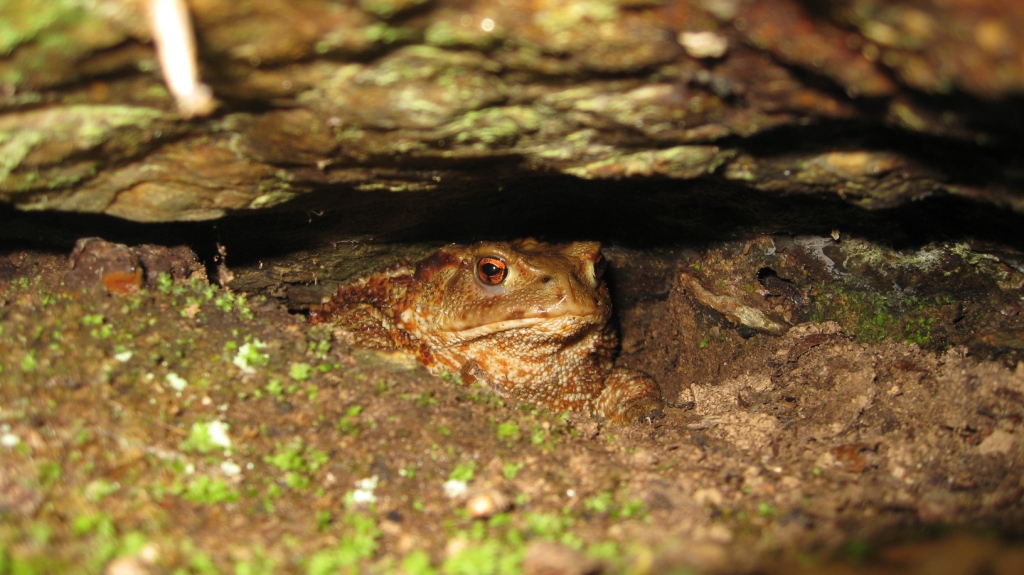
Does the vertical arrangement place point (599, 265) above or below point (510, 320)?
above

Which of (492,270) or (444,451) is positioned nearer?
(444,451)

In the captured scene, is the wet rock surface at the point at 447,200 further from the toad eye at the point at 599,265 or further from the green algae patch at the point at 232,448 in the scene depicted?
the toad eye at the point at 599,265

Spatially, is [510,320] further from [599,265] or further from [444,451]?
[444,451]

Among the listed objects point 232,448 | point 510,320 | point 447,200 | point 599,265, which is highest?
point 447,200

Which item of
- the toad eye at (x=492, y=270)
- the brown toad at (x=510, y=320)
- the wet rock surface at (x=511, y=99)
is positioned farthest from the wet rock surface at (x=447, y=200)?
the brown toad at (x=510, y=320)

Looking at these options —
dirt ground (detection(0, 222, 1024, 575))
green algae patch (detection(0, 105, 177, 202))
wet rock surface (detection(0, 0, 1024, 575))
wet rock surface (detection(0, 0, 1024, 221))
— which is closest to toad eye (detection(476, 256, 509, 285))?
wet rock surface (detection(0, 0, 1024, 575))

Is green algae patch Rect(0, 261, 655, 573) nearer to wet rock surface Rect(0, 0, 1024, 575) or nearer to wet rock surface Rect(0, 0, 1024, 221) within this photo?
wet rock surface Rect(0, 0, 1024, 575)

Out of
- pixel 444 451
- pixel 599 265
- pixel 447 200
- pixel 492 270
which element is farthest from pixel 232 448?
pixel 599 265
